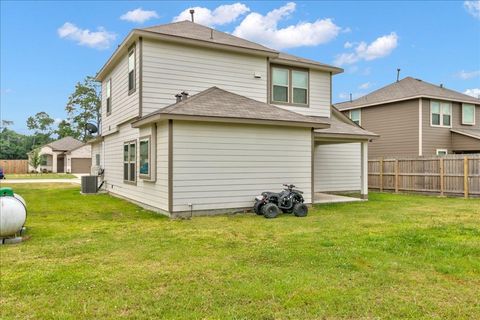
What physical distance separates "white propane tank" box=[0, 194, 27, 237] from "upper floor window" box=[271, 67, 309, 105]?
28.7 ft

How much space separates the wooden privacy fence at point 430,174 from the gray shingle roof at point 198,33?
809 cm

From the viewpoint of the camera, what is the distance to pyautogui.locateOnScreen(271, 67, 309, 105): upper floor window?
41.6 ft

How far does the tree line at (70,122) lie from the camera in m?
49.6

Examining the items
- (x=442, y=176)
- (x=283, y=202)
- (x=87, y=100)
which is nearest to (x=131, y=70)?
(x=283, y=202)

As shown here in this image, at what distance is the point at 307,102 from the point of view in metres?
13.3

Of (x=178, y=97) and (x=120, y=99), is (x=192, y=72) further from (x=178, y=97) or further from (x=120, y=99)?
(x=120, y=99)

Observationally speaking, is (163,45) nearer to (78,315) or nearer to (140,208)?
(140,208)

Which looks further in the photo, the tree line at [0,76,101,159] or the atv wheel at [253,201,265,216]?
the tree line at [0,76,101,159]

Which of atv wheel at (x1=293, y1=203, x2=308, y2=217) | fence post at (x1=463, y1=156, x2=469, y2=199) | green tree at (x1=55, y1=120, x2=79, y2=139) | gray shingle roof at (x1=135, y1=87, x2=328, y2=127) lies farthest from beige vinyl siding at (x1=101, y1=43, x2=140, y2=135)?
green tree at (x1=55, y1=120, x2=79, y2=139)

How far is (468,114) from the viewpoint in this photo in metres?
20.4

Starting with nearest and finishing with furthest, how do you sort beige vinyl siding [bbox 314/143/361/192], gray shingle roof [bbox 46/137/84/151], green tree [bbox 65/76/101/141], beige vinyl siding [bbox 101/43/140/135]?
1. beige vinyl siding [bbox 101/43/140/135]
2. beige vinyl siding [bbox 314/143/361/192]
3. gray shingle roof [bbox 46/137/84/151]
4. green tree [bbox 65/76/101/141]

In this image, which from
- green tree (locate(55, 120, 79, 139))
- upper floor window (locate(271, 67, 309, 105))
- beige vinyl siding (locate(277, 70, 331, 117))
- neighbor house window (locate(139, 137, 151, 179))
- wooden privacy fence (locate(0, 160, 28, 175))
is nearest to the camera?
neighbor house window (locate(139, 137, 151, 179))

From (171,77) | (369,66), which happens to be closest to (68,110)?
(369,66)

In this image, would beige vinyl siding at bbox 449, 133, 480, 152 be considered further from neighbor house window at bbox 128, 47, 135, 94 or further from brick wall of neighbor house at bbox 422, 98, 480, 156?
neighbor house window at bbox 128, 47, 135, 94
